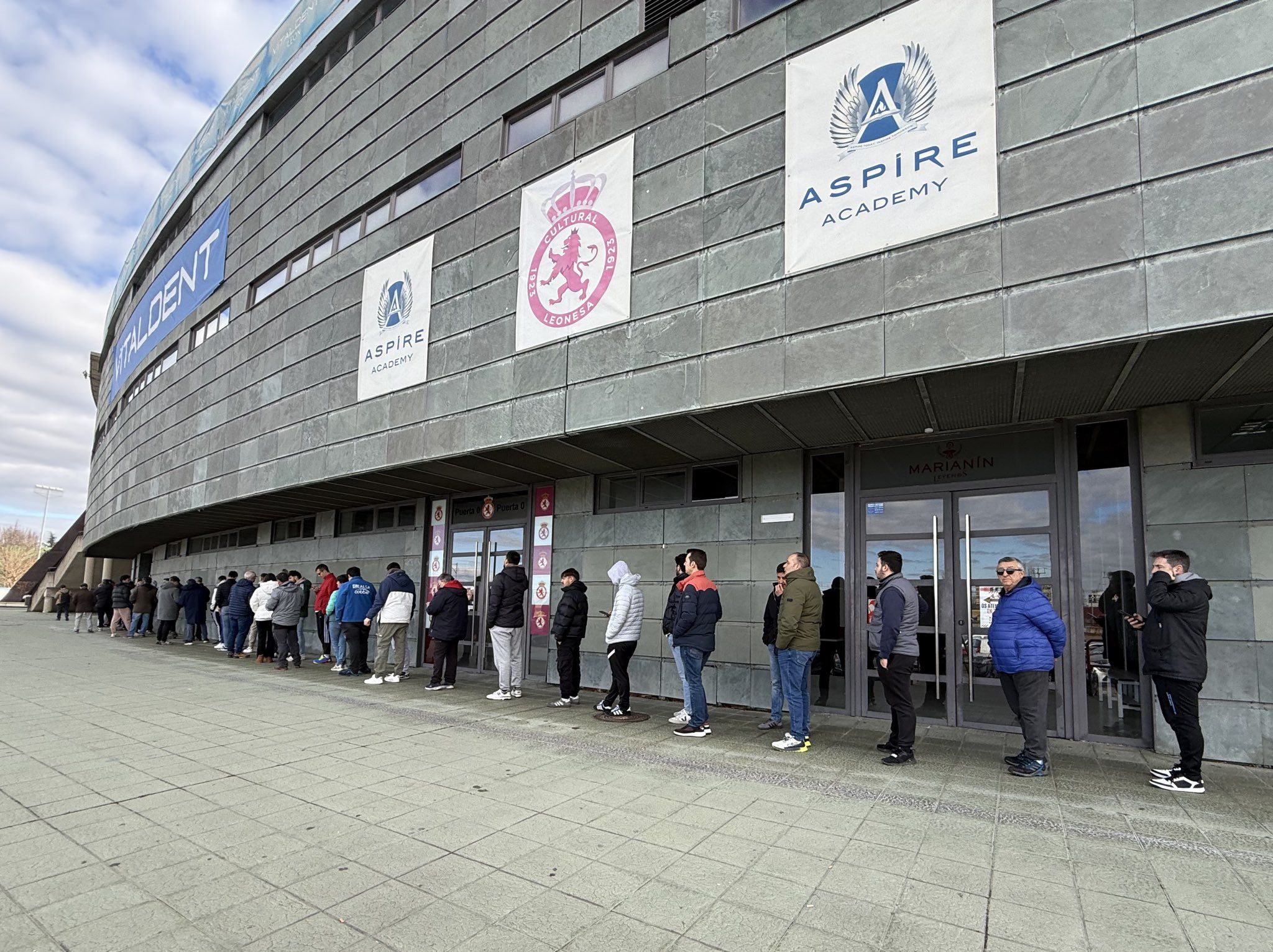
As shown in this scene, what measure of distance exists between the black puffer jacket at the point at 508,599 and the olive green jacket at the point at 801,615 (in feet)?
12.9

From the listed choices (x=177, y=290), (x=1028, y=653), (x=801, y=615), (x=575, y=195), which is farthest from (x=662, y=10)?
(x=177, y=290)

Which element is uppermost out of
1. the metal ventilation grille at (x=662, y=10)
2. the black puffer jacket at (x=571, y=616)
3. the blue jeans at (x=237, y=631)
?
the metal ventilation grille at (x=662, y=10)

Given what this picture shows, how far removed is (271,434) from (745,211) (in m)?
11.6

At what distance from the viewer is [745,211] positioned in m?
7.69

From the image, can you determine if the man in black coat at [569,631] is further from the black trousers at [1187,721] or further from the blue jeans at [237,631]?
the blue jeans at [237,631]

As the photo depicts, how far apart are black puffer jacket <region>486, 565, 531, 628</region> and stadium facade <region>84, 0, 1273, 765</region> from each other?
5.14 feet

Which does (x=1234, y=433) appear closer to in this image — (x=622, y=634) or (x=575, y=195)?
(x=622, y=634)

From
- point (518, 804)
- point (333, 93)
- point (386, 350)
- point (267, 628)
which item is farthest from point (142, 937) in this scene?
point (333, 93)

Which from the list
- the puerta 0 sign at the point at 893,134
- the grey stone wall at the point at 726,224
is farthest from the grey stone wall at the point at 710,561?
the puerta 0 sign at the point at 893,134

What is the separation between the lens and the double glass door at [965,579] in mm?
7359

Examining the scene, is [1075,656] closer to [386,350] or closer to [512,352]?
[512,352]

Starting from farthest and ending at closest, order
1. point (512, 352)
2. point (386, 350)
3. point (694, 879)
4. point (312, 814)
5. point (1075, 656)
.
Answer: point (386, 350), point (512, 352), point (1075, 656), point (312, 814), point (694, 879)

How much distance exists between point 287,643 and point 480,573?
13.4ft

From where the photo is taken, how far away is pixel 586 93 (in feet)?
33.3
